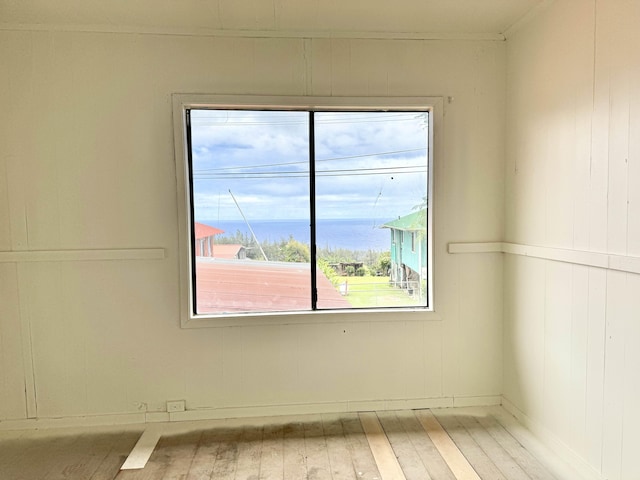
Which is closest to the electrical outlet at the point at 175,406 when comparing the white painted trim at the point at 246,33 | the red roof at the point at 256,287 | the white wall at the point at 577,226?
the red roof at the point at 256,287

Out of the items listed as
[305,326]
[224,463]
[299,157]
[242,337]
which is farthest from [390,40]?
[224,463]

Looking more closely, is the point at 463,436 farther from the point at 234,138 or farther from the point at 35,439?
the point at 35,439

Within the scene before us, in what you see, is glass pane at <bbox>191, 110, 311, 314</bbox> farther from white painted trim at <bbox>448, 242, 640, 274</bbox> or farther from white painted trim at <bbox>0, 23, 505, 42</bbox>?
white painted trim at <bbox>448, 242, 640, 274</bbox>

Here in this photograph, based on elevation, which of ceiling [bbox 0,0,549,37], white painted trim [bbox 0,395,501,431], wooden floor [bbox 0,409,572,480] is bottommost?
wooden floor [bbox 0,409,572,480]

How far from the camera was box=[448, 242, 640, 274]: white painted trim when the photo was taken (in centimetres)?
174

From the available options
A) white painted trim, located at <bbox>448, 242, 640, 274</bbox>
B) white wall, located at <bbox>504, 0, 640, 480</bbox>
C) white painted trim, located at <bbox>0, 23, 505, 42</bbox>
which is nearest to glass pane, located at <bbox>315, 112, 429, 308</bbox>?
white painted trim, located at <bbox>448, 242, 640, 274</bbox>

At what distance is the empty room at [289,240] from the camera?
2.25 m

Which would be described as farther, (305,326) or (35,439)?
(305,326)

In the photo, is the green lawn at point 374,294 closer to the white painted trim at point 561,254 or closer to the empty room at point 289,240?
the empty room at point 289,240

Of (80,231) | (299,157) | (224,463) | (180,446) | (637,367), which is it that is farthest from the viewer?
(299,157)

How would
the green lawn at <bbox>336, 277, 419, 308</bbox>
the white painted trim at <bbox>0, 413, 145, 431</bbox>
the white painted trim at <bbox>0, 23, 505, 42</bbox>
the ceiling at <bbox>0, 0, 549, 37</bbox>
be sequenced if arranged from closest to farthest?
the ceiling at <bbox>0, 0, 549, 37</bbox> < the white painted trim at <bbox>0, 23, 505, 42</bbox> < the white painted trim at <bbox>0, 413, 145, 431</bbox> < the green lawn at <bbox>336, 277, 419, 308</bbox>

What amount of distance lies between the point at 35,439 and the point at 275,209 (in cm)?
202

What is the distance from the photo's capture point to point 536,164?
2393 mm

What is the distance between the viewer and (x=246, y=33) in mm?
2541
